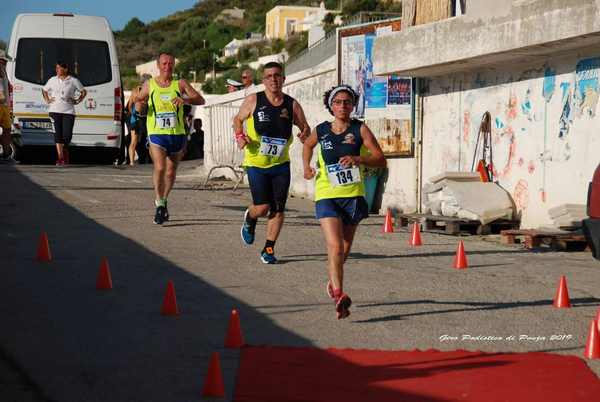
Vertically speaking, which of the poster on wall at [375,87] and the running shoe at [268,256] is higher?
the poster on wall at [375,87]

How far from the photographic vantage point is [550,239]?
14.8m

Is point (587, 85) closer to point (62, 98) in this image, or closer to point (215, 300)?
point (215, 300)

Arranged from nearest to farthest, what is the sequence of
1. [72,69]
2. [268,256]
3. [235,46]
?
[268,256] < [72,69] < [235,46]

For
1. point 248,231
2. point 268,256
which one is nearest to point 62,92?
point 248,231

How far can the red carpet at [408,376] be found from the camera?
6906mm

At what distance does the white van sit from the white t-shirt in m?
1.49

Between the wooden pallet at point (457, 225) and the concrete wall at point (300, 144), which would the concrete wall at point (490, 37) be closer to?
the concrete wall at point (300, 144)

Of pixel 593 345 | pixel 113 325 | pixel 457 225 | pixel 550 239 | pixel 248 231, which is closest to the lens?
pixel 593 345

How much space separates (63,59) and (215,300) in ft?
57.8

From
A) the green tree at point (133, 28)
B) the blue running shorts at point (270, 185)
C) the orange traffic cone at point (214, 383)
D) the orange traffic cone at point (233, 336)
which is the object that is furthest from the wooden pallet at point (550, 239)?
the green tree at point (133, 28)

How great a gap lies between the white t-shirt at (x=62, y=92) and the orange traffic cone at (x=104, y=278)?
14981 mm

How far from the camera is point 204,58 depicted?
97000mm

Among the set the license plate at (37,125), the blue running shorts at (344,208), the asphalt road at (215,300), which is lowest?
the asphalt road at (215,300)

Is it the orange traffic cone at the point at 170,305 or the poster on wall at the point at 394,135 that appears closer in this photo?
the orange traffic cone at the point at 170,305
